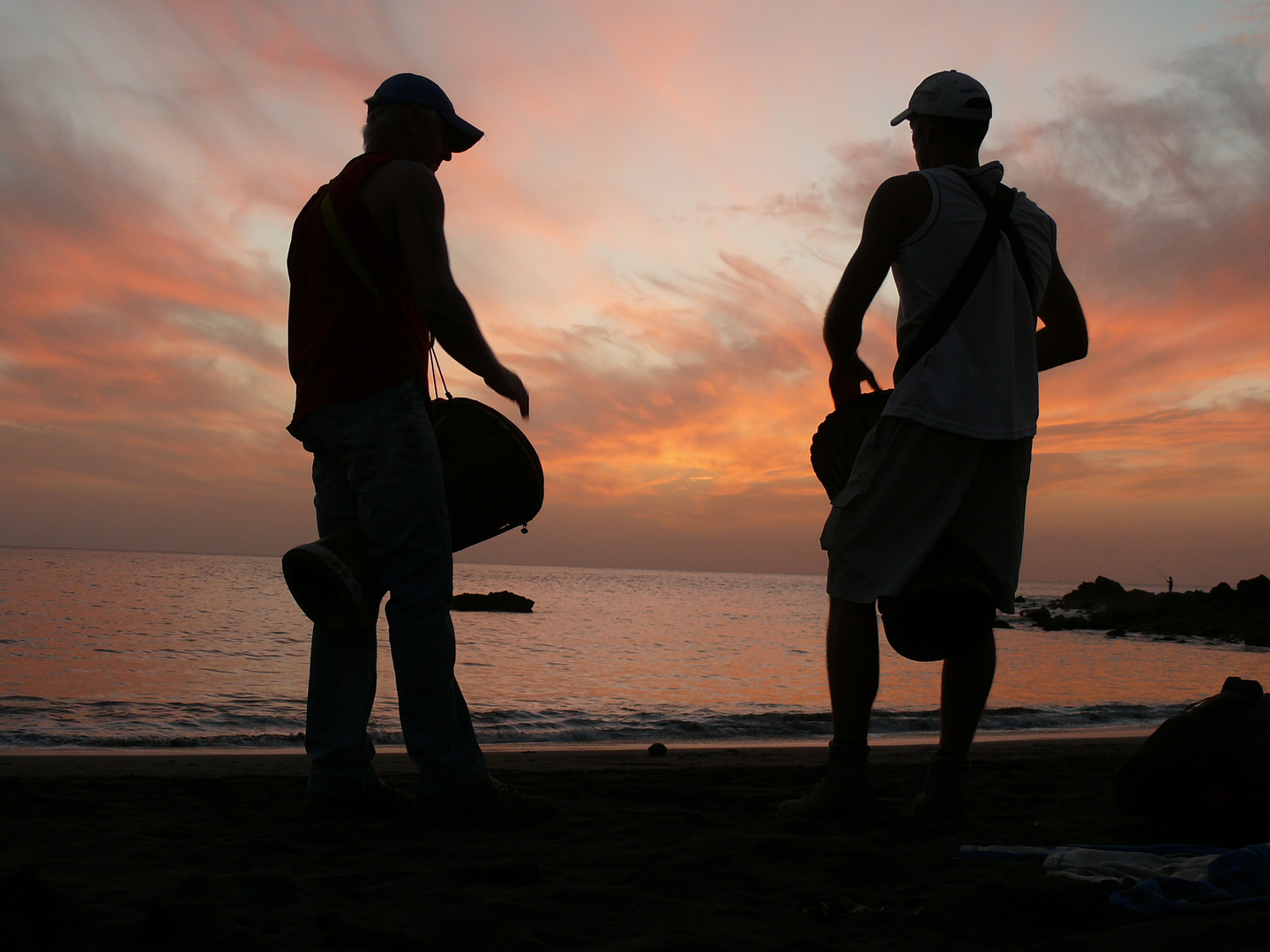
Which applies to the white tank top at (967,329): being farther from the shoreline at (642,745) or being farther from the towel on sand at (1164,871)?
the shoreline at (642,745)

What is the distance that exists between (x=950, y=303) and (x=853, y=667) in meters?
1.16

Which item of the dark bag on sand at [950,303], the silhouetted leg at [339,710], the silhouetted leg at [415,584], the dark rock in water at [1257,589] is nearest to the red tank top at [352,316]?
the silhouetted leg at [415,584]

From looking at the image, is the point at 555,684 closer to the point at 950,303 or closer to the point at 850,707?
the point at 850,707

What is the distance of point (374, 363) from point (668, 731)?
547 centimetres

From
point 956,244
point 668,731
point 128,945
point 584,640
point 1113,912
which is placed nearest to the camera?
point 128,945

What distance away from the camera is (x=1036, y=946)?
5.08 feet

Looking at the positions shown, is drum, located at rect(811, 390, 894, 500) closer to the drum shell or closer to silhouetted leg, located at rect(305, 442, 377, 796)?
the drum shell

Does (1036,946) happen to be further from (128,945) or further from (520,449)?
(520,449)

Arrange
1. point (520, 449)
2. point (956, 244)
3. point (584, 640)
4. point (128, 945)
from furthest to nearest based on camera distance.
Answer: point (584, 640) → point (520, 449) → point (956, 244) → point (128, 945)

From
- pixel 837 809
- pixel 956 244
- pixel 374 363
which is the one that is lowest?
pixel 837 809

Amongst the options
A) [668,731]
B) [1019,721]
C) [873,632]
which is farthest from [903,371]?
[1019,721]

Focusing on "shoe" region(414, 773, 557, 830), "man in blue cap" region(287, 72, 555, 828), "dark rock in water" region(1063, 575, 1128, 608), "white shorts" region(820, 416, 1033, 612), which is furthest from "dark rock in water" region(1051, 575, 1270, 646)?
"man in blue cap" region(287, 72, 555, 828)

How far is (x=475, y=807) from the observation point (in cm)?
262

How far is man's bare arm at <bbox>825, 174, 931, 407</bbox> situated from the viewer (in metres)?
2.70
